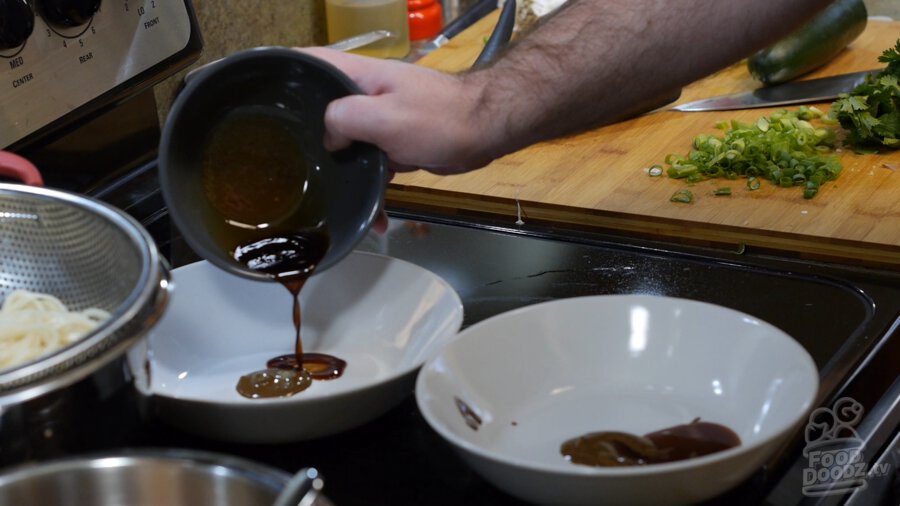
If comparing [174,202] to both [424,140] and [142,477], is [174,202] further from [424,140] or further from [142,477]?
[142,477]

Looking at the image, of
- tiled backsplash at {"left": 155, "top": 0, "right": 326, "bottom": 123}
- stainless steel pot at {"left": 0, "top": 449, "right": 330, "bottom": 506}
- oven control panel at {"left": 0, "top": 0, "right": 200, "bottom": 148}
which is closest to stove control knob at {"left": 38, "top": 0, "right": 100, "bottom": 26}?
oven control panel at {"left": 0, "top": 0, "right": 200, "bottom": 148}

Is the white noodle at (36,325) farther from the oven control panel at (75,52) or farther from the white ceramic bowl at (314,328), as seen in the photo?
the oven control panel at (75,52)

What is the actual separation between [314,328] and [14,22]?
0.35m

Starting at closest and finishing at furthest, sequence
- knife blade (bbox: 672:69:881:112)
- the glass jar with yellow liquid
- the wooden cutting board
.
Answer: the wooden cutting board < knife blade (bbox: 672:69:881:112) < the glass jar with yellow liquid

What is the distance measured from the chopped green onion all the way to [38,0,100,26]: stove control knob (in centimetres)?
62

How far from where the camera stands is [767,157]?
1.33 metres

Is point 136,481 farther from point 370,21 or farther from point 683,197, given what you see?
point 370,21

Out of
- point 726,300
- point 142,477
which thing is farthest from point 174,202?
point 726,300

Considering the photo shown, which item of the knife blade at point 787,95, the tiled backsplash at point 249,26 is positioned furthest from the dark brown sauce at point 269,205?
the knife blade at point 787,95

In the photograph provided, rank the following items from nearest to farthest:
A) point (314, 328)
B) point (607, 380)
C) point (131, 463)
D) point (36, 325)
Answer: point (131, 463), point (36, 325), point (607, 380), point (314, 328)

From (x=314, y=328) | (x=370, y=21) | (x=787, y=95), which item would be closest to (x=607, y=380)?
(x=314, y=328)

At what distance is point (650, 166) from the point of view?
1.34 m

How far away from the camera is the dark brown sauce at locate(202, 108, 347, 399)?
0.92 m

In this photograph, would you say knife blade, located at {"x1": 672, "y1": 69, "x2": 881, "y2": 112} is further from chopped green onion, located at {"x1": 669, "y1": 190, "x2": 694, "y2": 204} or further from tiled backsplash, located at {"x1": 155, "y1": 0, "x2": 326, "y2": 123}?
tiled backsplash, located at {"x1": 155, "y1": 0, "x2": 326, "y2": 123}
